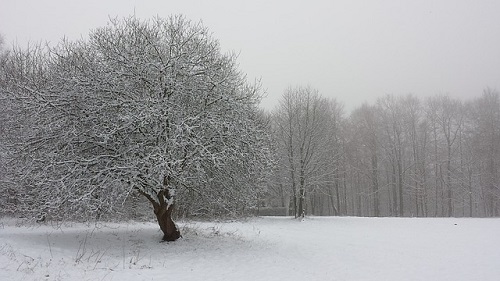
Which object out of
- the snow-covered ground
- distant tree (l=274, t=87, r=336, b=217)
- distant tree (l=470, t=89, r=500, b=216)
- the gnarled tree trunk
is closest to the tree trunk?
the gnarled tree trunk

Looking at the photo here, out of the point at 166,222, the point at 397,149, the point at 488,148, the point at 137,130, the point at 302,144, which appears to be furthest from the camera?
the point at 397,149

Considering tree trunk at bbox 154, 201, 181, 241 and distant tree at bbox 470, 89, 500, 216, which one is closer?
tree trunk at bbox 154, 201, 181, 241

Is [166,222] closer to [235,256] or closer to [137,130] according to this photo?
[235,256]

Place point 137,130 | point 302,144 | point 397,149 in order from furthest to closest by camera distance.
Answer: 1. point 397,149
2. point 302,144
3. point 137,130

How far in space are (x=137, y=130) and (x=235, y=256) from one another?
18.2 feet

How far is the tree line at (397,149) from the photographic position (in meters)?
33.6

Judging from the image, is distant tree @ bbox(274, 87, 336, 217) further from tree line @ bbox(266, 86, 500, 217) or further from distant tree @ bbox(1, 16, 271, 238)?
distant tree @ bbox(1, 16, 271, 238)

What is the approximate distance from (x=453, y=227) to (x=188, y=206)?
52.7 ft

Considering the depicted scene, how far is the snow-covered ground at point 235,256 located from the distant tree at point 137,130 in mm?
1319

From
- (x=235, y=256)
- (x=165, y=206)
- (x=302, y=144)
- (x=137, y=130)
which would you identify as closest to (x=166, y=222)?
(x=165, y=206)

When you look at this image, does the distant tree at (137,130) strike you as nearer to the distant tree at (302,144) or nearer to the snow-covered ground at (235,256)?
the snow-covered ground at (235,256)

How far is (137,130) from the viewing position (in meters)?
12.9

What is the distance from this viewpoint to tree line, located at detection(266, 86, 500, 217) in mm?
33625

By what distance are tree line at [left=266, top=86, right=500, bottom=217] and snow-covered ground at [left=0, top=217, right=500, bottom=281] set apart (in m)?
15.6
